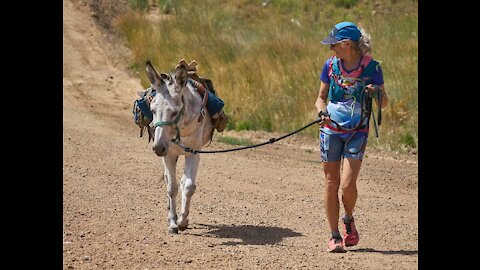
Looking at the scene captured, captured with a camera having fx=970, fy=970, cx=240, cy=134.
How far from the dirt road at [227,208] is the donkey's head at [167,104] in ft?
3.32

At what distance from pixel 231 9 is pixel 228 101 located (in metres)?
8.74

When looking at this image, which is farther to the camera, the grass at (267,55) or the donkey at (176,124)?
the grass at (267,55)

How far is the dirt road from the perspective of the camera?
8.38 m

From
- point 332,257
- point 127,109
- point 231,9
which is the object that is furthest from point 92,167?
point 231,9

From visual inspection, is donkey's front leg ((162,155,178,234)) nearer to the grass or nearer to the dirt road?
the dirt road

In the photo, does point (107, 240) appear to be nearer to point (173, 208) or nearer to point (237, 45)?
point (173, 208)

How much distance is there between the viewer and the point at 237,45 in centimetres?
2119

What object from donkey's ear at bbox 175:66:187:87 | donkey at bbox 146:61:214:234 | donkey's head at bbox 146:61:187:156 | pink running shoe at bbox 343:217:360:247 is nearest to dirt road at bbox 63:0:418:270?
pink running shoe at bbox 343:217:360:247

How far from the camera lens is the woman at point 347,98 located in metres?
8.48

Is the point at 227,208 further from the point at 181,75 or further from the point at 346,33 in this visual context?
the point at 346,33

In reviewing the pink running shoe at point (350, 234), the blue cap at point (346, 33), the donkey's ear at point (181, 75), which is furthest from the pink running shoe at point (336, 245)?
the donkey's ear at point (181, 75)

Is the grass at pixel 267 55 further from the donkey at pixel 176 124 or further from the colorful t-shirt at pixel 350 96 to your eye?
the colorful t-shirt at pixel 350 96

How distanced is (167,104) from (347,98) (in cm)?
170

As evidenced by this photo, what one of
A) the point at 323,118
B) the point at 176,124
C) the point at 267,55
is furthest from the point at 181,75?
the point at 267,55
